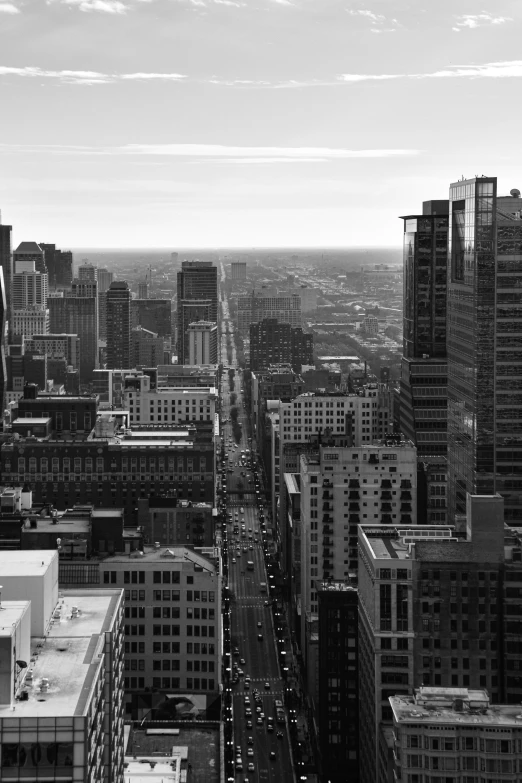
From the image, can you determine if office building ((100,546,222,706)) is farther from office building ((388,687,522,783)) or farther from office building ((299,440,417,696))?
office building ((388,687,522,783))

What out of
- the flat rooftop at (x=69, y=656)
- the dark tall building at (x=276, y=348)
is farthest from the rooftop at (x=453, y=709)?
the dark tall building at (x=276, y=348)

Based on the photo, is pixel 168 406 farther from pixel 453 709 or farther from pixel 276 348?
pixel 276 348

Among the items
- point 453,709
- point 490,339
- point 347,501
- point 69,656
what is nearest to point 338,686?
point 347,501

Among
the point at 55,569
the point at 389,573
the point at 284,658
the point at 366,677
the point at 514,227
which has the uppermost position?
the point at 514,227

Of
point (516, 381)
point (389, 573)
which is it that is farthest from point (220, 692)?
point (516, 381)

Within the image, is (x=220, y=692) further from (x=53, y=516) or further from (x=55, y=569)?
(x=55, y=569)

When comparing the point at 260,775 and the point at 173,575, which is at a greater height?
the point at 173,575

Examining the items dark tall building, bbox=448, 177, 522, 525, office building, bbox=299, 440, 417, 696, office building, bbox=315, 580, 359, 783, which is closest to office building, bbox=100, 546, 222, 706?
office building, bbox=315, 580, 359, 783
